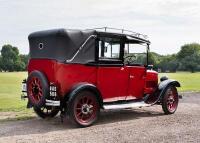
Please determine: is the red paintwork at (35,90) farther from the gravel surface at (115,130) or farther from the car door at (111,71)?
the car door at (111,71)

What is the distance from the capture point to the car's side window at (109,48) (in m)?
11.1

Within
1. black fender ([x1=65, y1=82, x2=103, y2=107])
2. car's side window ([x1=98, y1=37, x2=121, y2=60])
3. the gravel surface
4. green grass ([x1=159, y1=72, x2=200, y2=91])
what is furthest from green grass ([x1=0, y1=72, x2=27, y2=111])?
green grass ([x1=159, y1=72, x2=200, y2=91])

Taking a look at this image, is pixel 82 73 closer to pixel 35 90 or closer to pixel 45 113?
pixel 35 90

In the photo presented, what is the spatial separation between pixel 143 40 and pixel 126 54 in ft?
3.24

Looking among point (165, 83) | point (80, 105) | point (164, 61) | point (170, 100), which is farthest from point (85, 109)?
point (164, 61)

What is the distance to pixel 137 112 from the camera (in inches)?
521

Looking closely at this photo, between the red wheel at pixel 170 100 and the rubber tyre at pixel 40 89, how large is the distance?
4.12 meters

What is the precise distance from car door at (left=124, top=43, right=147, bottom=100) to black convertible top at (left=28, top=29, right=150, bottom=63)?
1.28m

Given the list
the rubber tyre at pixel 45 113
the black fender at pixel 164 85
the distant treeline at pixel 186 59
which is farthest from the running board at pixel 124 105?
the distant treeline at pixel 186 59

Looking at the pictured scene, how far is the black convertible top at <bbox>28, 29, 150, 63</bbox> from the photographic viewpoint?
33.8 ft

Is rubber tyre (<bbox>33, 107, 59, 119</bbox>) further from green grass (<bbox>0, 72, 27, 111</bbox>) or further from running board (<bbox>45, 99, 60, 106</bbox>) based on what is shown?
green grass (<bbox>0, 72, 27, 111</bbox>)

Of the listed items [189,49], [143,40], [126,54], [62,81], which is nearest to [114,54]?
[126,54]

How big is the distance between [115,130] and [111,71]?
193cm

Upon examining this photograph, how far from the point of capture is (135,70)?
12039 millimetres
